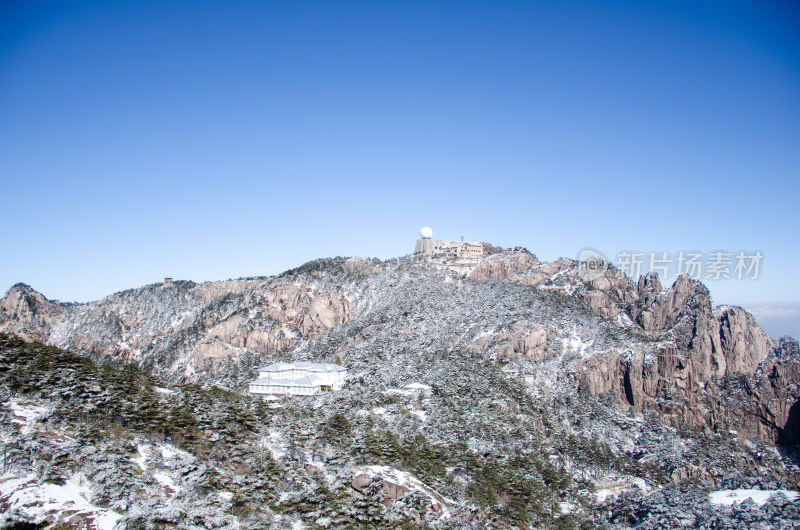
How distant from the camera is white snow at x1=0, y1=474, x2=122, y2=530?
197 ft

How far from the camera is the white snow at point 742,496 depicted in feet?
316

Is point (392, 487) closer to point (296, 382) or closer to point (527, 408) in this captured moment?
point (527, 408)

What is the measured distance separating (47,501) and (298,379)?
83897 millimetres

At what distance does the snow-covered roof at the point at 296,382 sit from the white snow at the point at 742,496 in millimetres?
87155

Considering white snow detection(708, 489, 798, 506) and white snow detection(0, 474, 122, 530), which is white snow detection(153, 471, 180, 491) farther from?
white snow detection(708, 489, 798, 506)

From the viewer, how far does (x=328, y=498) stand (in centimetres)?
7525

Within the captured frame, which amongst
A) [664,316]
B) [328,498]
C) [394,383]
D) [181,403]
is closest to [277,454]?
[328,498]

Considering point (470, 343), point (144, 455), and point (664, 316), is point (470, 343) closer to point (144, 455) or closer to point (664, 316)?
point (664, 316)

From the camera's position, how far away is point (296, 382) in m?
143

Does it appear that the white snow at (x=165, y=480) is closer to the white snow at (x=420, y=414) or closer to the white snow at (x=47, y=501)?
the white snow at (x=47, y=501)

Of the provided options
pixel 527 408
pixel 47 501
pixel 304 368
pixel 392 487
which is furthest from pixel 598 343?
pixel 47 501

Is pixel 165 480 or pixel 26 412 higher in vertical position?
pixel 26 412

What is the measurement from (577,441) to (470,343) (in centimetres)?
4466

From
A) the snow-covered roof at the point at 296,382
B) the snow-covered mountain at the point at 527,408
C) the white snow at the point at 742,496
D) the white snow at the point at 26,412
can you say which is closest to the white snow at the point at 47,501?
the snow-covered mountain at the point at 527,408
